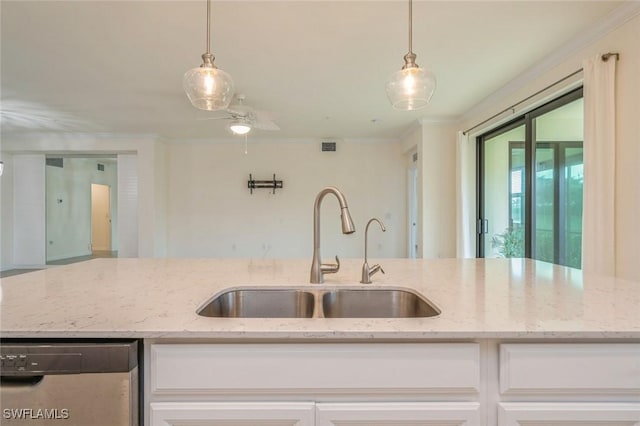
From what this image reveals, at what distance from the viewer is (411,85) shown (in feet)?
5.82

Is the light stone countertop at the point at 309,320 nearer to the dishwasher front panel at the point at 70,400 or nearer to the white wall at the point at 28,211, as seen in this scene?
the dishwasher front panel at the point at 70,400

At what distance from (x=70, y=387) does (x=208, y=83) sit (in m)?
1.57

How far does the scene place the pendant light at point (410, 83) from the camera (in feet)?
5.70

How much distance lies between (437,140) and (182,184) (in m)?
5.10

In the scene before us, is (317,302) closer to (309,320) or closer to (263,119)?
(309,320)

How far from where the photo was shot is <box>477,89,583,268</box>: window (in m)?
2.94

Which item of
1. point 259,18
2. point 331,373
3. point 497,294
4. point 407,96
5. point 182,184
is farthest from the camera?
point 182,184

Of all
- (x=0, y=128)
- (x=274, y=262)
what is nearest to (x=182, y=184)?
(x=0, y=128)

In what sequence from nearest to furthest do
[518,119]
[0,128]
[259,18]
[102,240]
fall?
[259,18] < [518,119] < [0,128] < [102,240]

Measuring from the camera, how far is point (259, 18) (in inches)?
94.0

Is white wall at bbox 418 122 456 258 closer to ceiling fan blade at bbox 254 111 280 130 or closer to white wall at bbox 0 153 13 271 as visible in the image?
ceiling fan blade at bbox 254 111 280 130

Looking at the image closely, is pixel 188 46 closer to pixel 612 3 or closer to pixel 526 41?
pixel 526 41

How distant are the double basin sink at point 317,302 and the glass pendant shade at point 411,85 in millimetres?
1125

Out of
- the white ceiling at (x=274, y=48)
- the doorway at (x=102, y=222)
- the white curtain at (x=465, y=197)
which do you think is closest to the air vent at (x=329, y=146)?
the white ceiling at (x=274, y=48)
